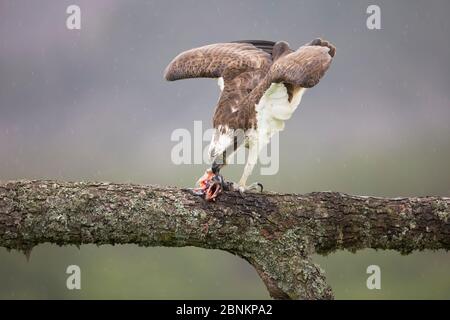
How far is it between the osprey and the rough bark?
268 mm

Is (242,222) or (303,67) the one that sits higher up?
(303,67)

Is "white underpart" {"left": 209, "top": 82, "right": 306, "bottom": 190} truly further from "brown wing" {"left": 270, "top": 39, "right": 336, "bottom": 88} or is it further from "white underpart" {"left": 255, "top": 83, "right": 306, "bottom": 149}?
"brown wing" {"left": 270, "top": 39, "right": 336, "bottom": 88}

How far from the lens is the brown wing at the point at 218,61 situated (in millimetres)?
6664

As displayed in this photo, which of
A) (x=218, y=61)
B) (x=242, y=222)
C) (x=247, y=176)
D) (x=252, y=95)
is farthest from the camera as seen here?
(x=218, y=61)

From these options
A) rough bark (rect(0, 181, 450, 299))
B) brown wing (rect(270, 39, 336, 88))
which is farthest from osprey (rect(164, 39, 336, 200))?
rough bark (rect(0, 181, 450, 299))

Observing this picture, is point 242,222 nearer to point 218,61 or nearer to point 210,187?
point 210,187

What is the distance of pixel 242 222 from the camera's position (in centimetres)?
498

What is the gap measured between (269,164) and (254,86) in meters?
0.82

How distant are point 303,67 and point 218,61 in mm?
1323

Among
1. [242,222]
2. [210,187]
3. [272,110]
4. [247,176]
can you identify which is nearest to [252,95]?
[272,110]

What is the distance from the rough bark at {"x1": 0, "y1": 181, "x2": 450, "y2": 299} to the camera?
4.75 metres

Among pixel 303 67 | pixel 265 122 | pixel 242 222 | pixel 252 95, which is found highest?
pixel 303 67

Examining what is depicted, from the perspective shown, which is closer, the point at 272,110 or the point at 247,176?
the point at 247,176

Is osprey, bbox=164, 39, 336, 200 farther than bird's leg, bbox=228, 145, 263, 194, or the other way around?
osprey, bbox=164, 39, 336, 200
